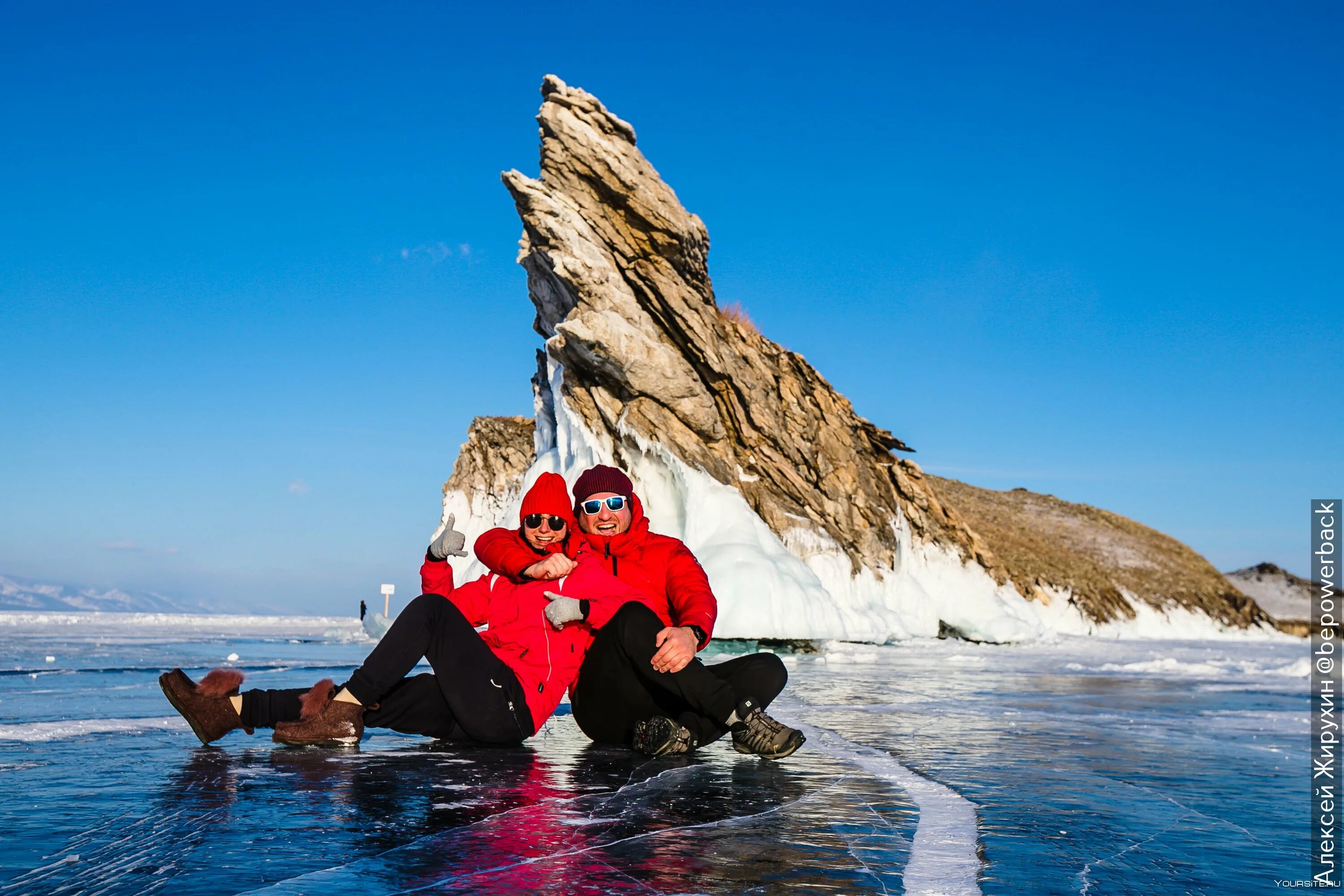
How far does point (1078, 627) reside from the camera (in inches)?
1500

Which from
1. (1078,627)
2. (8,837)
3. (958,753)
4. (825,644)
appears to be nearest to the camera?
(8,837)

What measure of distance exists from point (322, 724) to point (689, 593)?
1.87 metres

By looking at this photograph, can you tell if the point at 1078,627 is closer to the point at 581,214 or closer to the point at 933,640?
the point at 933,640

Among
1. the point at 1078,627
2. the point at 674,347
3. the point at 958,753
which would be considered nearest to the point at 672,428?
the point at 674,347

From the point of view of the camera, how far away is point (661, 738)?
4531 mm

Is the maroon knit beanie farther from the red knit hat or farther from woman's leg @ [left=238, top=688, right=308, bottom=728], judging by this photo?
woman's leg @ [left=238, top=688, right=308, bottom=728]

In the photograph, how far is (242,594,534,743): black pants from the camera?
433 cm

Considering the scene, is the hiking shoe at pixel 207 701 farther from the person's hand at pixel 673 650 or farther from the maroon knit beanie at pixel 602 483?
the person's hand at pixel 673 650

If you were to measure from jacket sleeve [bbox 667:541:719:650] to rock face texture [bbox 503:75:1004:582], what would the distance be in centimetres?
1708

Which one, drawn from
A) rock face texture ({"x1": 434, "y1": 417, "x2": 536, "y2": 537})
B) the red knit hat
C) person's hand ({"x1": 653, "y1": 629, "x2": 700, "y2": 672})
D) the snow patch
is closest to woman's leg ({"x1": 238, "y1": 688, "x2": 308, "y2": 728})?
the red knit hat

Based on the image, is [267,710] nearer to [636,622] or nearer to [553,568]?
[553,568]

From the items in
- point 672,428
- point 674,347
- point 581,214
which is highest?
point 581,214

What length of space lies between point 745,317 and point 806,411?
3.12 m

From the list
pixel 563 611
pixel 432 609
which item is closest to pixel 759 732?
pixel 563 611
